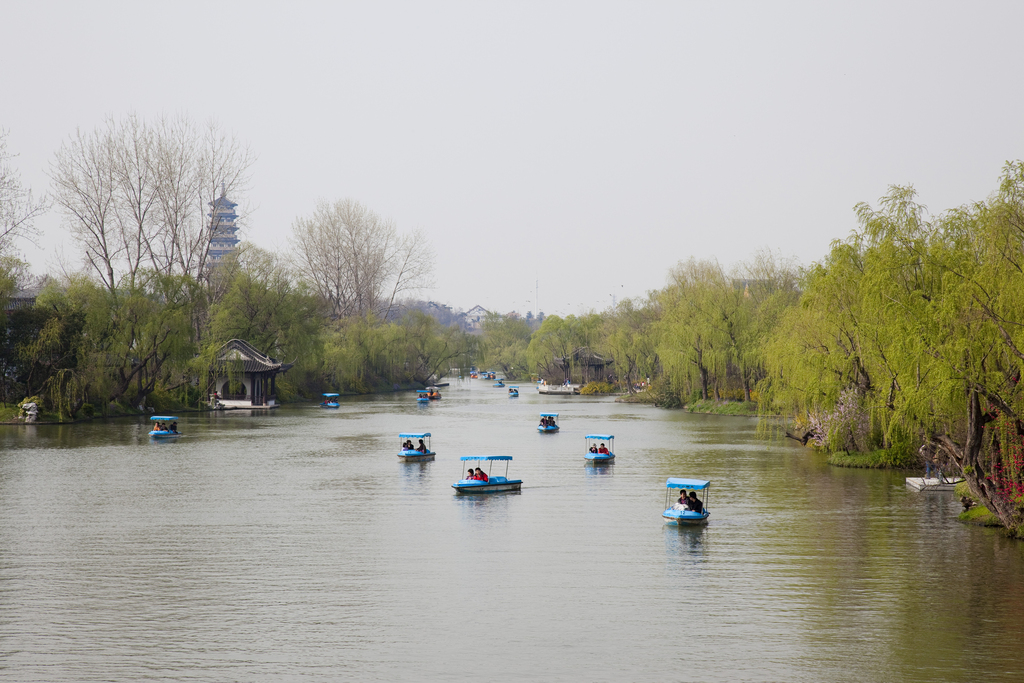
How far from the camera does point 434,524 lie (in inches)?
875

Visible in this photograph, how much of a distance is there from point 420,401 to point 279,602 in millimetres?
58799

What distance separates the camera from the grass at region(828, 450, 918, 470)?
3078 centimetres

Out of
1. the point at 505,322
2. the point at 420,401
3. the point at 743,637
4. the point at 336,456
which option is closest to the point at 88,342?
the point at 336,456

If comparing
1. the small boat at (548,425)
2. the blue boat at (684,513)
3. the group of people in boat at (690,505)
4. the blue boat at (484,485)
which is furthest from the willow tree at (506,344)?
the group of people in boat at (690,505)

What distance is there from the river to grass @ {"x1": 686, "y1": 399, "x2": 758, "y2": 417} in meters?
25.4

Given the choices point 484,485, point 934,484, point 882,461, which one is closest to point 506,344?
point 882,461

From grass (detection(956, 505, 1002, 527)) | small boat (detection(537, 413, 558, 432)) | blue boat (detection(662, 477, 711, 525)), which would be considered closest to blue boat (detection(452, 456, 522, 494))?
blue boat (detection(662, 477, 711, 525))

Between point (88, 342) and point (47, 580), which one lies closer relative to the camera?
point (47, 580)

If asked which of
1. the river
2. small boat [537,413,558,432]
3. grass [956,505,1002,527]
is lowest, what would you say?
the river

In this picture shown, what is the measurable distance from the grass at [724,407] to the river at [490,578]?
25394 millimetres

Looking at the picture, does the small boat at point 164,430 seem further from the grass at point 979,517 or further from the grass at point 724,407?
the grass at point 724,407

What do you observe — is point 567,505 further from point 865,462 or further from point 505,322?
Result: point 505,322

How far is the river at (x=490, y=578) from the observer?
1256 centimetres

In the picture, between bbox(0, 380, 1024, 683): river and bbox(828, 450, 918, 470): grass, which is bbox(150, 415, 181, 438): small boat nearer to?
bbox(0, 380, 1024, 683): river
